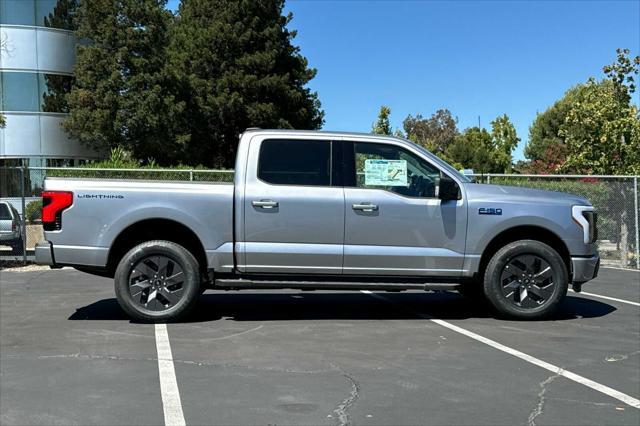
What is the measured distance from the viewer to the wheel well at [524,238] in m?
7.35

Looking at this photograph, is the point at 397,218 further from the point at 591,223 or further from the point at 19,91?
the point at 19,91

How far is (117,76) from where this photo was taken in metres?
25.6

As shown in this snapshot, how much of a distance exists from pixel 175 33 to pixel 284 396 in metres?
33.7

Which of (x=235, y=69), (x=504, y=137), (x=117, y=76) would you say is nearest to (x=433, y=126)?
(x=504, y=137)

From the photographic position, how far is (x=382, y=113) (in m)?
42.6

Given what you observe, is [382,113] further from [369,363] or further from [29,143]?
[369,363]

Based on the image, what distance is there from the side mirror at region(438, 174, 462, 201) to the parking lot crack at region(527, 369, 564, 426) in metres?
2.39

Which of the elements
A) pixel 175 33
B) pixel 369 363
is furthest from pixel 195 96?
pixel 369 363

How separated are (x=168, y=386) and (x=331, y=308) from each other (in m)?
3.65

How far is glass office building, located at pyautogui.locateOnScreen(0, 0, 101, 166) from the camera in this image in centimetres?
2617

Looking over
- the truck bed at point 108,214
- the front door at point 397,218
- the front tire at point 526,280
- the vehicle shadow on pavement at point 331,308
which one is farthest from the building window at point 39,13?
the front tire at point 526,280

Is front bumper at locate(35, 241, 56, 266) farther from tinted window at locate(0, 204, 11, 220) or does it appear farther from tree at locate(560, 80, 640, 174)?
tree at locate(560, 80, 640, 174)

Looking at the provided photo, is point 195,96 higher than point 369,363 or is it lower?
higher

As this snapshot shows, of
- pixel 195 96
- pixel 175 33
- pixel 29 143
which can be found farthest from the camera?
pixel 175 33
